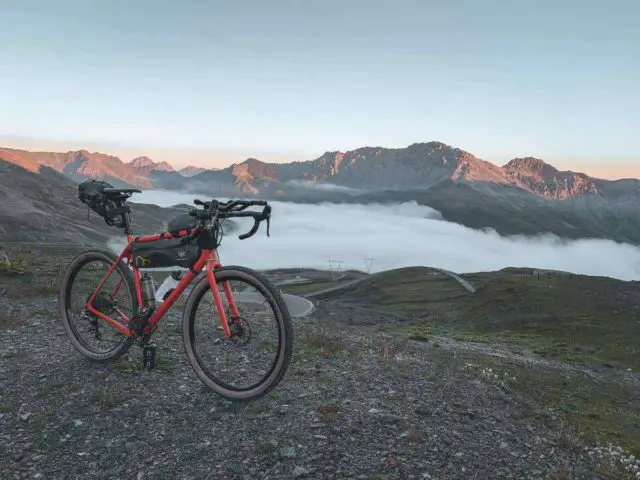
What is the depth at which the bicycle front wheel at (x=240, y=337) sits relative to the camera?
627 cm

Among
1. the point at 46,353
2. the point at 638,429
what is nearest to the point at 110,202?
the point at 46,353

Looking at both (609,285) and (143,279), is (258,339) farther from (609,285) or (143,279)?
(609,285)

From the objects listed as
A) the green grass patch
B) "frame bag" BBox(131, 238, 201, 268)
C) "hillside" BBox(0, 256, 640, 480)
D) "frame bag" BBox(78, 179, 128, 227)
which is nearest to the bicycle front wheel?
"frame bag" BBox(131, 238, 201, 268)

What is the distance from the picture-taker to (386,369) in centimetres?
1080

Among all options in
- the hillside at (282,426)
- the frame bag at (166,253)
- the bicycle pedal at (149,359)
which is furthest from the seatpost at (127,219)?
the hillside at (282,426)

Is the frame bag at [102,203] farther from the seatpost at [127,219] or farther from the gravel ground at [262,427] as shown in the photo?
the gravel ground at [262,427]

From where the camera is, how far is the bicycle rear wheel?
8453 millimetres

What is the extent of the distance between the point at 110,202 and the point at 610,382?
126 feet

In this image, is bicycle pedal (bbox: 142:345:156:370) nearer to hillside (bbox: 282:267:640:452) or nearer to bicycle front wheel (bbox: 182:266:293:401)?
bicycle front wheel (bbox: 182:266:293:401)

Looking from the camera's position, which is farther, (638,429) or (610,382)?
(610,382)

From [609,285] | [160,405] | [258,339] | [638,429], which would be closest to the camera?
[258,339]

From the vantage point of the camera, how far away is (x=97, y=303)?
887 cm

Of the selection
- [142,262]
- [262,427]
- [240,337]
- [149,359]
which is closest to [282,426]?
[262,427]

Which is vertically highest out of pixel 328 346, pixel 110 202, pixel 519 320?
pixel 110 202
